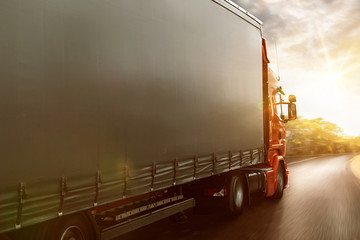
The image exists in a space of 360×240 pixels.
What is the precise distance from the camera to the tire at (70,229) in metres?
4.32

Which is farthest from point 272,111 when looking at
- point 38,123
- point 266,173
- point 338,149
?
point 338,149

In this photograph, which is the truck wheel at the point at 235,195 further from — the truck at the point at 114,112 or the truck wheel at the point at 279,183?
the truck wheel at the point at 279,183

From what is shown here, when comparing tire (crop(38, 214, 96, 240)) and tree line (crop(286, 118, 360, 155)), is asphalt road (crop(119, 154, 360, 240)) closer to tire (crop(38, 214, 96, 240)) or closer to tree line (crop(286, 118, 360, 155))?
tire (crop(38, 214, 96, 240))

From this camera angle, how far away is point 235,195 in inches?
355

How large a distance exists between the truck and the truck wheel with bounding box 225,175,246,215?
42 millimetres

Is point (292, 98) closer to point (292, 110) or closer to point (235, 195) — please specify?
point (292, 110)

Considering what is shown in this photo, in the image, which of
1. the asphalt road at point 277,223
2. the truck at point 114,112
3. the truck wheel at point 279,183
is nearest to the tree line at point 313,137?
the truck wheel at point 279,183

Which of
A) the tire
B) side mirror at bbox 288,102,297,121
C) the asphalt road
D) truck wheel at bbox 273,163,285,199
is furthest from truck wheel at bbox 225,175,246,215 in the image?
the tire

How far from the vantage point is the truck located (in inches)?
147

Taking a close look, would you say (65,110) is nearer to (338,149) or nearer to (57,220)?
(57,220)

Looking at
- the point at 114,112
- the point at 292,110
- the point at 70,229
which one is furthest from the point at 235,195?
the point at 70,229

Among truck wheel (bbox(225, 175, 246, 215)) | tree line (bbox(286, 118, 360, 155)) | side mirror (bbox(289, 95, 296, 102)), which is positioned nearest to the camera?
truck wheel (bbox(225, 175, 246, 215))

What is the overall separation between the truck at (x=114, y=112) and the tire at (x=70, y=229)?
0.01 metres

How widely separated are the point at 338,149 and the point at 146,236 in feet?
249
